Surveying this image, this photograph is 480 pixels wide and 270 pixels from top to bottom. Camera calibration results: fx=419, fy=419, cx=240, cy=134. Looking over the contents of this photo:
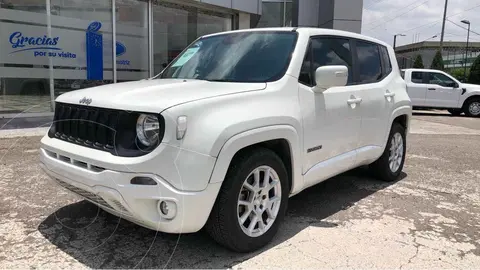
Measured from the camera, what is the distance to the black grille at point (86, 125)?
294 cm

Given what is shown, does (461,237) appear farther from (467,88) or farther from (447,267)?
(467,88)

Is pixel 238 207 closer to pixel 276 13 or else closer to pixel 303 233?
pixel 303 233

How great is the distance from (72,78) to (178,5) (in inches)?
165

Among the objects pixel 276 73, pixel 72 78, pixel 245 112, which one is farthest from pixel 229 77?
pixel 72 78

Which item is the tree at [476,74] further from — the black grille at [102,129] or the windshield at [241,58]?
the black grille at [102,129]

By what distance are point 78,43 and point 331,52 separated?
916 centimetres

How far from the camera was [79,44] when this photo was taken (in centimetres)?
1151

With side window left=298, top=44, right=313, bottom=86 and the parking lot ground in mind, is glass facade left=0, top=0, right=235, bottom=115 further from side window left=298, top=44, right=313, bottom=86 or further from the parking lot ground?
side window left=298, top=44, right=313, bottom=86

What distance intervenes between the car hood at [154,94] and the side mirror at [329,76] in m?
0.53

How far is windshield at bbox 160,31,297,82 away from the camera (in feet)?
12.0

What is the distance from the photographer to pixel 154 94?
306cm

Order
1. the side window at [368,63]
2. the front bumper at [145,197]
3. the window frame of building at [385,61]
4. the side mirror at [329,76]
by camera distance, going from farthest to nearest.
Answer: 1. the window frame of building at [385,61]
2. the side window at [368,63]
3. the side mirror at [329,76]
4. the front bumper at [145,197]

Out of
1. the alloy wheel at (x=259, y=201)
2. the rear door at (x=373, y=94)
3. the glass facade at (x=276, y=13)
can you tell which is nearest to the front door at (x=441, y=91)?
the glass facade at (x=276, y=13)

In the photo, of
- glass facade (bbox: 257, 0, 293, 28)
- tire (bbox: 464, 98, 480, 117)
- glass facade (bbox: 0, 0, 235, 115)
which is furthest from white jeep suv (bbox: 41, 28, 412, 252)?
tire (bbox: 464, 98, 480, 117)
